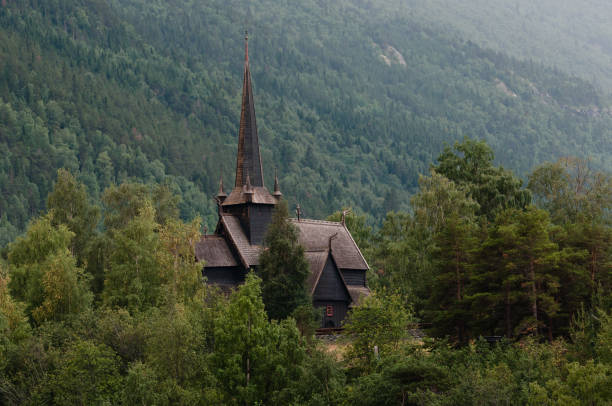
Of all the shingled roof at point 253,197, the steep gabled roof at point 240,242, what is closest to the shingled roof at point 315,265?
the steep gabled roof at point 240,242

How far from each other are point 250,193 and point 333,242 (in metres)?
8.10

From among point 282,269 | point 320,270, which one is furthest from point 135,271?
point 320,270

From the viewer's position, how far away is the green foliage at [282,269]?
177 feet

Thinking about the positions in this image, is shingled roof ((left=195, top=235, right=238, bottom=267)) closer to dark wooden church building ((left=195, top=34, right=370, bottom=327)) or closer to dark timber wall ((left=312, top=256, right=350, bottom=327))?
dark wooden church building ((left=195, top=34, right=370, bottom=327))

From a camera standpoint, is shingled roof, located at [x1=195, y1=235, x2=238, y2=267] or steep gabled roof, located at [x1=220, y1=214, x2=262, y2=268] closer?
shingled roof, located at [x1=195, y1=235, x2=238, y2=267]

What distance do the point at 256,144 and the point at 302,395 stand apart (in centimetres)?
3586

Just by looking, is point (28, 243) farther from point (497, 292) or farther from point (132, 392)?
point (497, 292)

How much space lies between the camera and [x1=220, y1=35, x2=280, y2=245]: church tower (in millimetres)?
68688

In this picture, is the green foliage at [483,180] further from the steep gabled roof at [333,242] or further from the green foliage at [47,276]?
the green foliage at [47,276]

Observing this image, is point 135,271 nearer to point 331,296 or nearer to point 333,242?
point 331,296

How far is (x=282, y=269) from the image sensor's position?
5525 centimetres

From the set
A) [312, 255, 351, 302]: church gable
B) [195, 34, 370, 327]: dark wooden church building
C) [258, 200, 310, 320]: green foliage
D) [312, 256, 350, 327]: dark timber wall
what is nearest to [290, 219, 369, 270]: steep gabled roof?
[195, 34, 370, 327]: dark wooden church building

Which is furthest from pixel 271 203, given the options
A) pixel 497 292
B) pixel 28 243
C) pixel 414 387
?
pixel 414 387

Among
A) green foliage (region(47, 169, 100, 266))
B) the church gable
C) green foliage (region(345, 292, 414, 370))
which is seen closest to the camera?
green foliage (region(345, 292, 414, 370))
